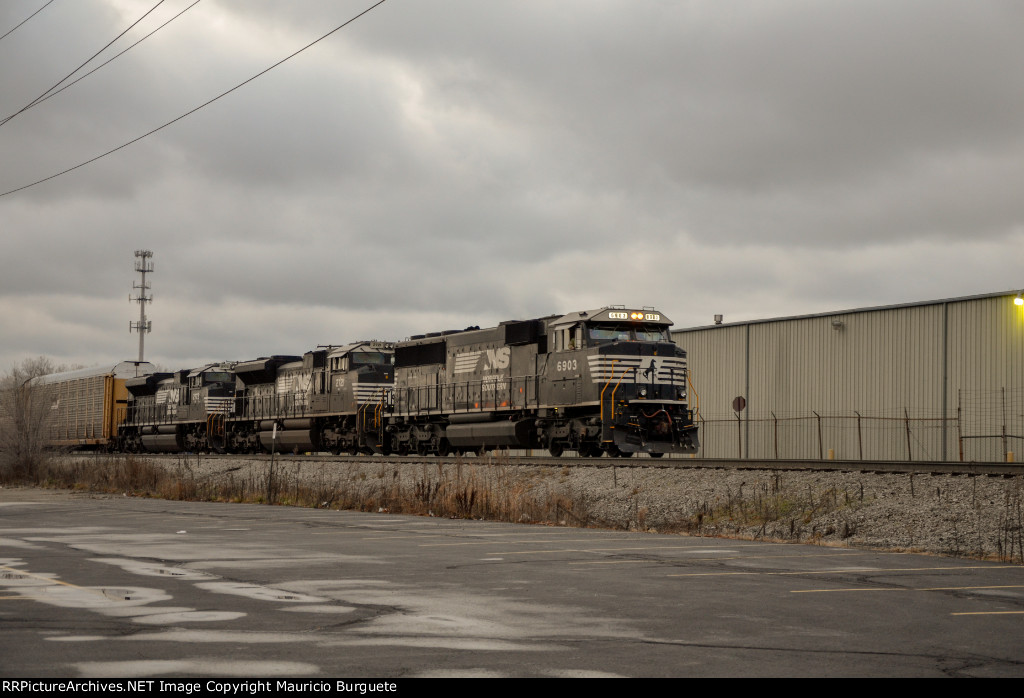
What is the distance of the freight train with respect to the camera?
28.1 m

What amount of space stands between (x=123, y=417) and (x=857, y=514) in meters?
46.8

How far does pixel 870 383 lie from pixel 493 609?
31776 millimetres

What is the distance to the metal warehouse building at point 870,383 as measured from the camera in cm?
3372

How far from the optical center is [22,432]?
4466 centimetres

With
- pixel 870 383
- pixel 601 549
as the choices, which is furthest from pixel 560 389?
pixel 601 549

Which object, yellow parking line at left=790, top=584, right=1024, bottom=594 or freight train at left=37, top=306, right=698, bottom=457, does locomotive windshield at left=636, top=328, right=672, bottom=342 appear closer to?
freight train at left=37, top=306, right=698, bottom=457

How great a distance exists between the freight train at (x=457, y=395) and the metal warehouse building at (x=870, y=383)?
259 cm

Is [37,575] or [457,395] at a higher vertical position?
[457,395]

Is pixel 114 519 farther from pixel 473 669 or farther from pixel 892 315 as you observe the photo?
pixel 892 315

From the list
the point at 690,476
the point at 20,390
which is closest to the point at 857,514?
the point at 690,476

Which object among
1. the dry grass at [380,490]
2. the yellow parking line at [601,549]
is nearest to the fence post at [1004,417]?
the dry grass at [380,490]

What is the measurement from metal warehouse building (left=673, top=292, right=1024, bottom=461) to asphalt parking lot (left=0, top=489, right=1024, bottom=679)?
1795 centimetres

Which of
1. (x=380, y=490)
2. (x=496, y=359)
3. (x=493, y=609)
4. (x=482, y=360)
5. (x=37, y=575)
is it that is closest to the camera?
(x=493, y=609)

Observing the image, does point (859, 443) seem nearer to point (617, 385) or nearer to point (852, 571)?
point (617, 385)
